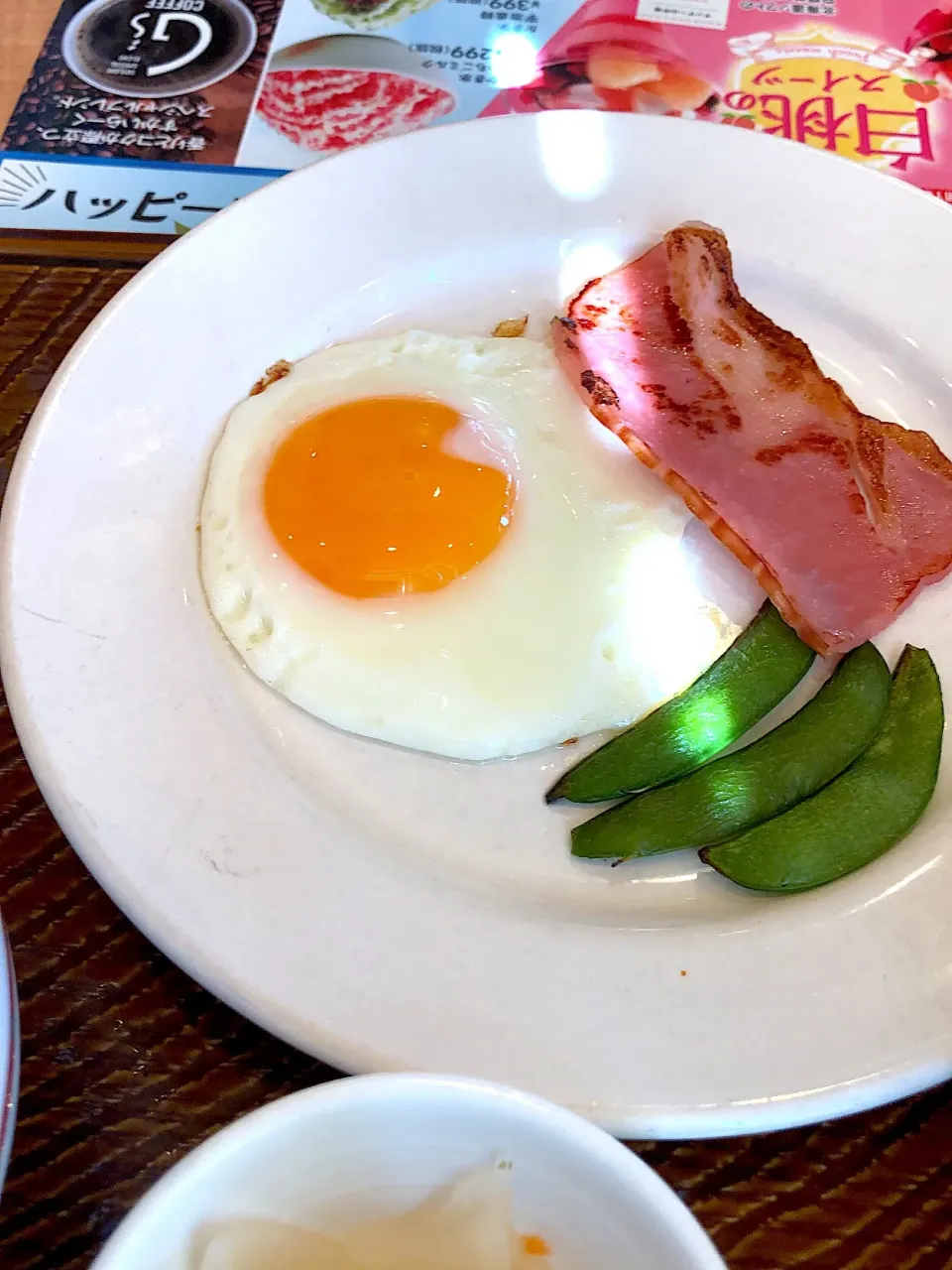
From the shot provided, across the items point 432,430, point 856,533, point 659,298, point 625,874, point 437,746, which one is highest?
point 659,298

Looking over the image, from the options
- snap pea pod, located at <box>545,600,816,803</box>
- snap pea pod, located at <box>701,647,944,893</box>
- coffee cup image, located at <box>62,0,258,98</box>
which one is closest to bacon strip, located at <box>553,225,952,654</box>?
snap pea pod, located at <box>545,600,816,803</box>

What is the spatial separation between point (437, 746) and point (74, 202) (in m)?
1.51

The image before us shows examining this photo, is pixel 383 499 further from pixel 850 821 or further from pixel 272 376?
pixel 850 821

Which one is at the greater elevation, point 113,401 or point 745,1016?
point 113,401

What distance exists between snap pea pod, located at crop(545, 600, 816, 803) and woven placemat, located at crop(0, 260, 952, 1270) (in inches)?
17.3

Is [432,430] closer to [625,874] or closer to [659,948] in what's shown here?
[625,874]

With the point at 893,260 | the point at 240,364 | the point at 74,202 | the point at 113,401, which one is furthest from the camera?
the point at 74,202

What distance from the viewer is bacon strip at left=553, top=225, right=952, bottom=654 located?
153 cm

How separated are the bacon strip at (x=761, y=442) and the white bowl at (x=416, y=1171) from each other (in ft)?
3.32

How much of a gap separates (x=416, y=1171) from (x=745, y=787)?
0.80 metres

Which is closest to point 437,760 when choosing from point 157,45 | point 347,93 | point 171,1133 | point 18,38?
point 171,1133

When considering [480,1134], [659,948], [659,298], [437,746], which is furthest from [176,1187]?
[659,298]

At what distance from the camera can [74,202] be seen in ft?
6.66

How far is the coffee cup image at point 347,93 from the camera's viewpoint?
2.19 metres
